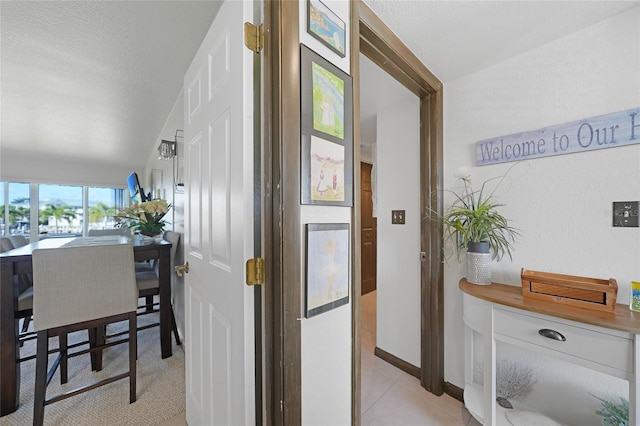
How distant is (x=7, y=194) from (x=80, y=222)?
1.13 meters

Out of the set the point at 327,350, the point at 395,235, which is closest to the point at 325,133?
the point at 327,350

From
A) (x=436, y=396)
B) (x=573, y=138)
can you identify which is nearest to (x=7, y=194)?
(x=436, y=396)

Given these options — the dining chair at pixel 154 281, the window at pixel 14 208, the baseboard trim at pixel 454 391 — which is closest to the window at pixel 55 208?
the window at pixel 14 208

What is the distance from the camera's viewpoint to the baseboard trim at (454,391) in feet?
5.18

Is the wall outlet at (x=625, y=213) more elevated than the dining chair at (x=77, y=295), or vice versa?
the wall outlet at (x=625, y=213)

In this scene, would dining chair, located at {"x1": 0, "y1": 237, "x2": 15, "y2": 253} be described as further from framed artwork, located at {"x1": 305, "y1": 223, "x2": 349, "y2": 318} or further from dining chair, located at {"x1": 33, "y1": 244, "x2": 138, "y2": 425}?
framed artwork, located at {"x1": 305, "y1": 223, "x2": 349, "y2": 318}

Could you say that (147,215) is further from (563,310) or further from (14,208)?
(14,208)

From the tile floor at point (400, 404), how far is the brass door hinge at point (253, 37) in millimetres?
1959

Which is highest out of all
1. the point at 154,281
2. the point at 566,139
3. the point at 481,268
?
the point at 566,139

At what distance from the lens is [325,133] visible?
2.79ft

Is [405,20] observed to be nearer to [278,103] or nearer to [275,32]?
[275,32]

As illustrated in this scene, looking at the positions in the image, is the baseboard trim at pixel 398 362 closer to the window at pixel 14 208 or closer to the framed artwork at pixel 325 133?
the framed artwork at pixel 325 133

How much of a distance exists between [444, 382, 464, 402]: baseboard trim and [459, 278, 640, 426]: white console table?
0.24 metres

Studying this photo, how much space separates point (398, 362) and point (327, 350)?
4.74 feet
